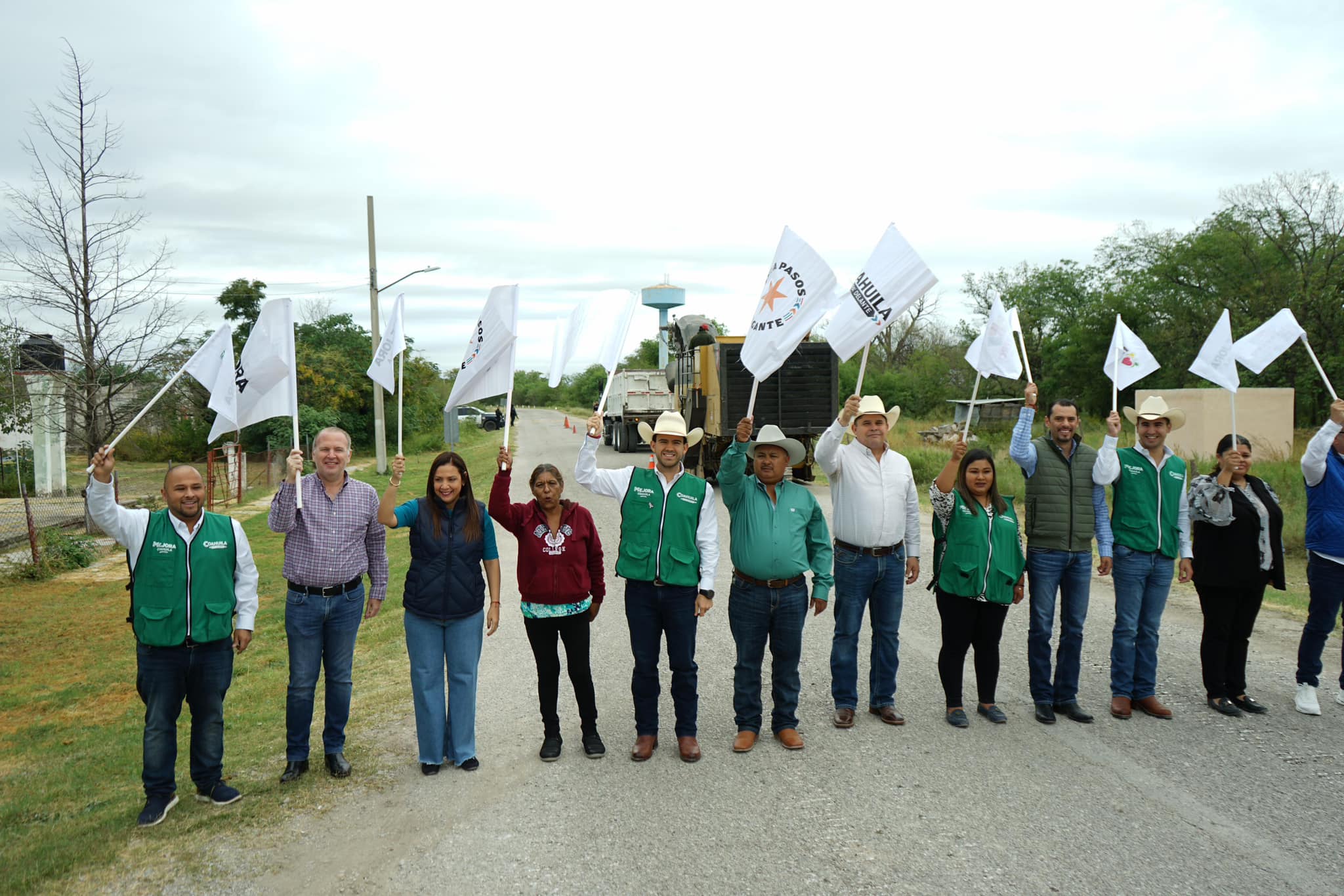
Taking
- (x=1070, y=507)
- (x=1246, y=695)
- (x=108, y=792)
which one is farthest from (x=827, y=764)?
(x=108, y=792)

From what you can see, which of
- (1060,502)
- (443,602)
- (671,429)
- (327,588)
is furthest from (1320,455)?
(327,588)

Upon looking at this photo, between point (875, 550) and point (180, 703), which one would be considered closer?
point (180, 703)

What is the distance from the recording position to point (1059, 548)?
5.85m

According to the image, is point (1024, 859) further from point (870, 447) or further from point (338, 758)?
point (338, 758)

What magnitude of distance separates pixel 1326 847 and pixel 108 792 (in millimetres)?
6157

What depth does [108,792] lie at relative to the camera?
5242 mm

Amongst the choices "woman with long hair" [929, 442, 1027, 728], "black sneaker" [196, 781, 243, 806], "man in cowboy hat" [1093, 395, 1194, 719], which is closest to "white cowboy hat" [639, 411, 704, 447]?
"woman with long hair" [929, 442, 1027, 728]

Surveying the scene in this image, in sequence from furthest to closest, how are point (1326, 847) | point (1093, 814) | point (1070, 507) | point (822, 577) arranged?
1. point (1070, 507)
2. point (822, 577)
3. point (1093, 814)
4. point (1326, 847)

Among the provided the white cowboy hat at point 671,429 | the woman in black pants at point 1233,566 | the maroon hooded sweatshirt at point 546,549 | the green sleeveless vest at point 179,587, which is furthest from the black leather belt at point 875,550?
the green sleeveless vest at point 179,587

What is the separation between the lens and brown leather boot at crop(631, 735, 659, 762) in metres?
5.24

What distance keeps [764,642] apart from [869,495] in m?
1.11

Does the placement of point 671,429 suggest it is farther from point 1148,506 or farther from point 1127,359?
point 1127,359

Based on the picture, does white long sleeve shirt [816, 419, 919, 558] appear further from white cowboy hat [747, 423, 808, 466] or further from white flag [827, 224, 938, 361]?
white flag [827, 224, 938, 361]

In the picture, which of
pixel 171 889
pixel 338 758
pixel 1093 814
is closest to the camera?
pixel 171 889
